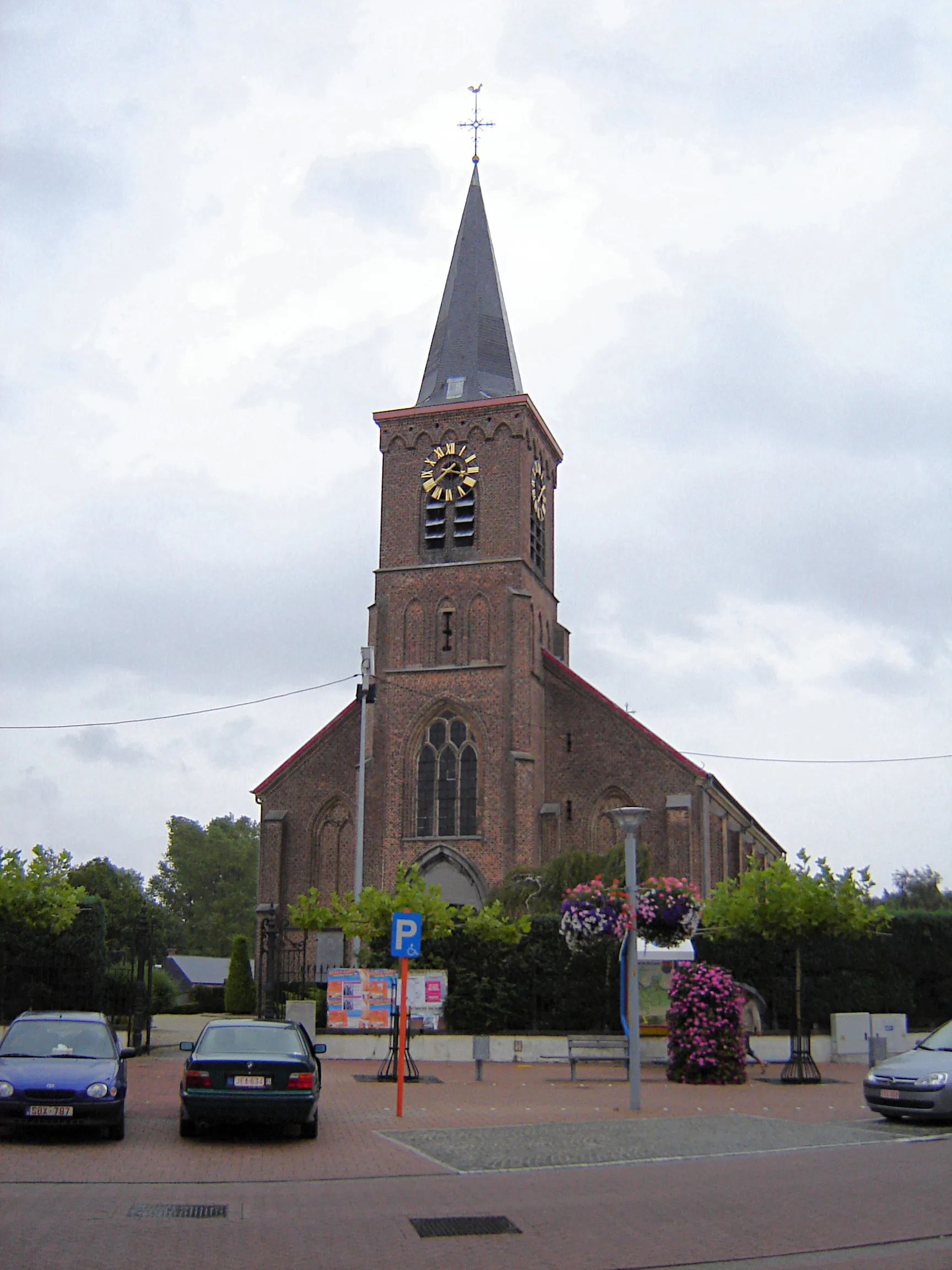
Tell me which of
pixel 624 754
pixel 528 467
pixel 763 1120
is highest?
pixel 528 467

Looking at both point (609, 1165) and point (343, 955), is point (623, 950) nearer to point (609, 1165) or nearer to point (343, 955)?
point (609, 1165)

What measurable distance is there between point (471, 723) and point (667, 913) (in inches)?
738

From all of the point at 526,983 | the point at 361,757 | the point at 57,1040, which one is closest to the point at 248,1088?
the point at 57,1040

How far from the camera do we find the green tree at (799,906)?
71.2 ft

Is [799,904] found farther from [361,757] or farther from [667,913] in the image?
[361,757]

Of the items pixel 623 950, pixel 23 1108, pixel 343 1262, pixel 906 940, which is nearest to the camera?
pixel 343 1262

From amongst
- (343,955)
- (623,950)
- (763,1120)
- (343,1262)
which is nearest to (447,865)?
(343,955)

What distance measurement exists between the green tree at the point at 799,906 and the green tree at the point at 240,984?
18423 millimetres

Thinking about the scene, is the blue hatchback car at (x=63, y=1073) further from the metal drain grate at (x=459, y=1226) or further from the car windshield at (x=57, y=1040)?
the metal drain grate at (x=459, y=1226)

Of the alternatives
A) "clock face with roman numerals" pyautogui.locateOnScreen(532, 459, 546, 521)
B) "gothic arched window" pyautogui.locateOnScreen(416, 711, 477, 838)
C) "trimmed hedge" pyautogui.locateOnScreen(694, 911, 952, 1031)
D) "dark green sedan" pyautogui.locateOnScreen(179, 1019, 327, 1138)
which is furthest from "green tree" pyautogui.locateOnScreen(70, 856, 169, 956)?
"dark green sedan" pyautogui.locateOnScreen(179, 1019, 327, 1138)

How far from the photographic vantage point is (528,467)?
136 feet

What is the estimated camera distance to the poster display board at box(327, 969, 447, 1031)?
23.3 meters

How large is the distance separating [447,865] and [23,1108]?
2531 centimetres

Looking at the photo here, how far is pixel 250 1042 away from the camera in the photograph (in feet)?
45.3
